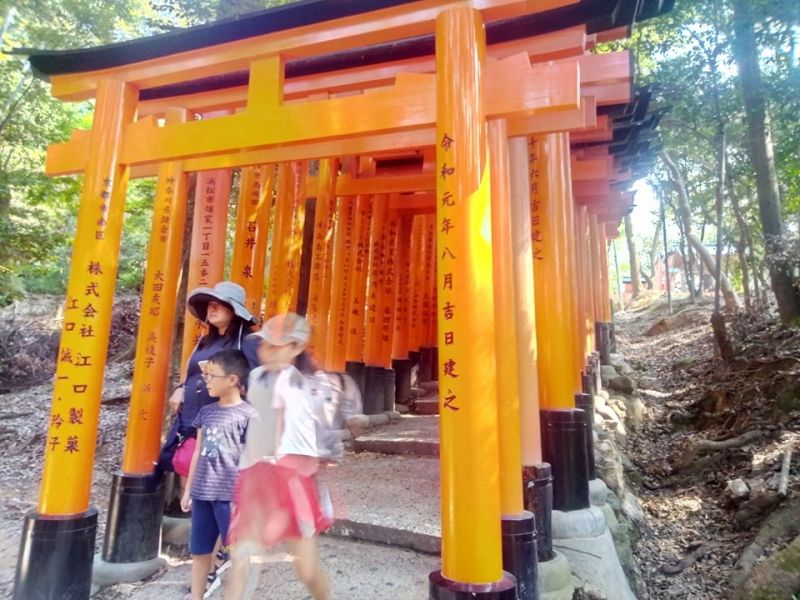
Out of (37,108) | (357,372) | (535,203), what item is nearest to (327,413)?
(535,203)

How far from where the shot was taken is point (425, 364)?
9.70 metres

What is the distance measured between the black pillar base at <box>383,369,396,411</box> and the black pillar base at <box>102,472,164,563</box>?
3.88 metres

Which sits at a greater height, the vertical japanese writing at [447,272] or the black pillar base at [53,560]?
the vertical japanese writing at [447,272]

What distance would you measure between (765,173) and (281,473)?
9.12 m

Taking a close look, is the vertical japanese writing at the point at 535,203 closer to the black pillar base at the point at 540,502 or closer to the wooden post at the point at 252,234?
the black pillar base at the point at 540,502

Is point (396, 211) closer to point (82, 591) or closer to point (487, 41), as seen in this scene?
point (487, 41)

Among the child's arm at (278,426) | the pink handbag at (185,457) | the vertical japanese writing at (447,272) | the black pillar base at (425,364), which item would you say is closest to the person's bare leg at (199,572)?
the pink handbag at (185,457)

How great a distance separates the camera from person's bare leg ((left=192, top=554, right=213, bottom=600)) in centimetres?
286

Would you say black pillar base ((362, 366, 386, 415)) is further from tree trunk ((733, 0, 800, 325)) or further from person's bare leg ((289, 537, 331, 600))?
tree trunk ((733, 0, 800, 325))

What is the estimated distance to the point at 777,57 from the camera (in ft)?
27.0

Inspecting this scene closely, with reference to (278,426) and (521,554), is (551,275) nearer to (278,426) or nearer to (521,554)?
(521,554)

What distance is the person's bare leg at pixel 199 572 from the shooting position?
286 cm

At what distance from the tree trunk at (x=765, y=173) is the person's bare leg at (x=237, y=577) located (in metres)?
8.55

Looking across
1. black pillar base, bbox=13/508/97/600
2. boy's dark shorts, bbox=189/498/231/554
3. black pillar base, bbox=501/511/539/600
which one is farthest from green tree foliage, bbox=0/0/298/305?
black pillar base, bbox=501/511/539/600
